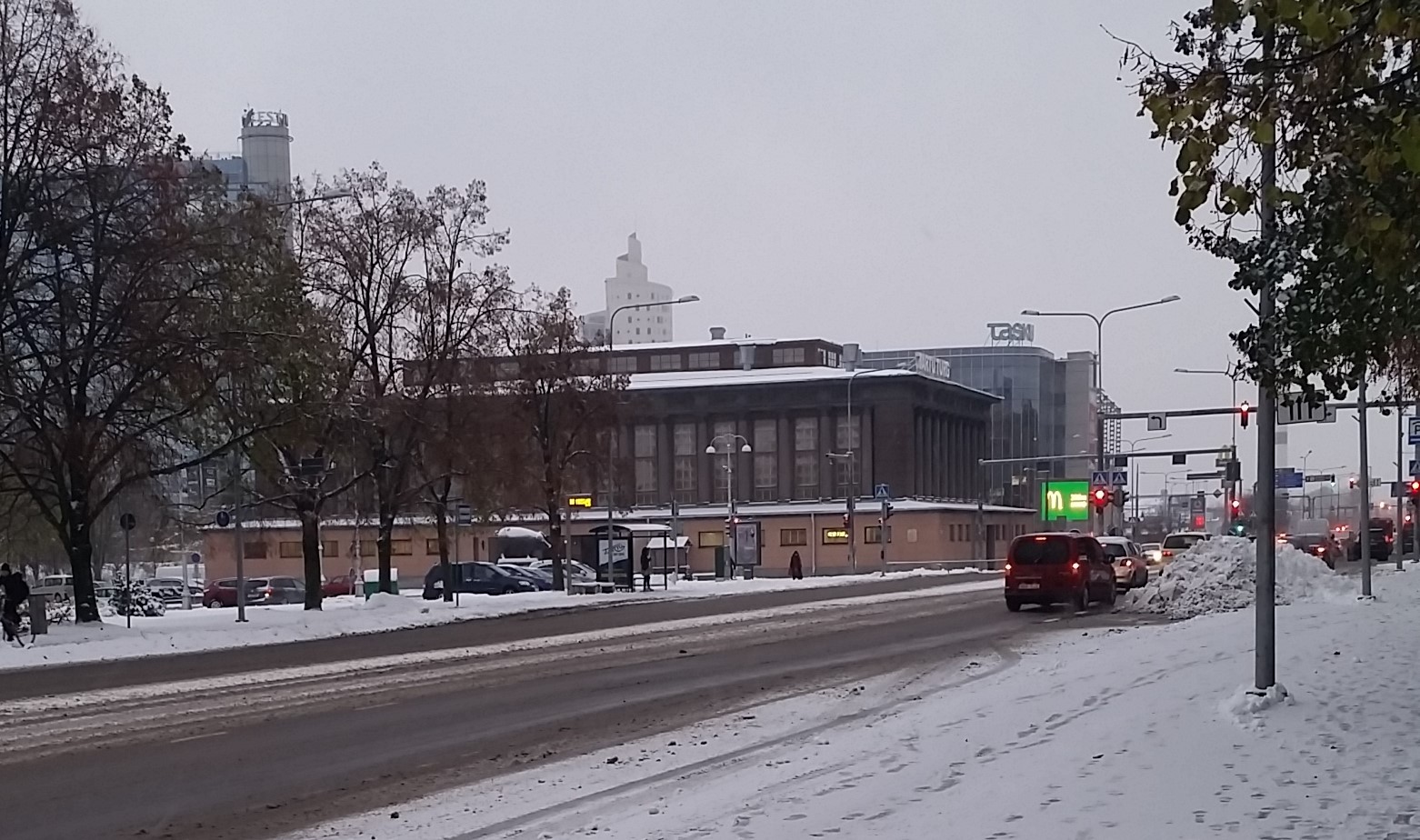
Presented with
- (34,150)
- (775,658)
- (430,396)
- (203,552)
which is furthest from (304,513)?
(203,552)

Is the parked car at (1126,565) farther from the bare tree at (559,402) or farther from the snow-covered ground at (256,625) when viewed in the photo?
the bare tree at (559,402)

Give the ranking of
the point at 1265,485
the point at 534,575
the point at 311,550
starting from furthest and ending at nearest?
the point at 534,575 → the point at 311,550 → the point at 1265,485

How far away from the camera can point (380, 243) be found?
4219cm

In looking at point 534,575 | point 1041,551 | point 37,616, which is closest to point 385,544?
point 37,616

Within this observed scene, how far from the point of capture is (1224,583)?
3425cm

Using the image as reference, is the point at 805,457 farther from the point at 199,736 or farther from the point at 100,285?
the point at 199,736

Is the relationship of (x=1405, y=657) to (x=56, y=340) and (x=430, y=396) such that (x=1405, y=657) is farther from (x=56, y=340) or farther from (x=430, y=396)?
(x=430, y=396)

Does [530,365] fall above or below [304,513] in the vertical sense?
above

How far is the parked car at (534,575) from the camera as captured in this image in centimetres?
5822

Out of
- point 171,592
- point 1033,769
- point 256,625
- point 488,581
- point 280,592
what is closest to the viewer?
point 1033,769

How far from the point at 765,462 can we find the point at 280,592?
151ft

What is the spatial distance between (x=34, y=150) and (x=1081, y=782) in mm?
27531

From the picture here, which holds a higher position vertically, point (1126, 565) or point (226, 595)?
point (1126, 565)

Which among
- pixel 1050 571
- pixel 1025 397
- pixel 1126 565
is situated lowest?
pixel 1126 565
